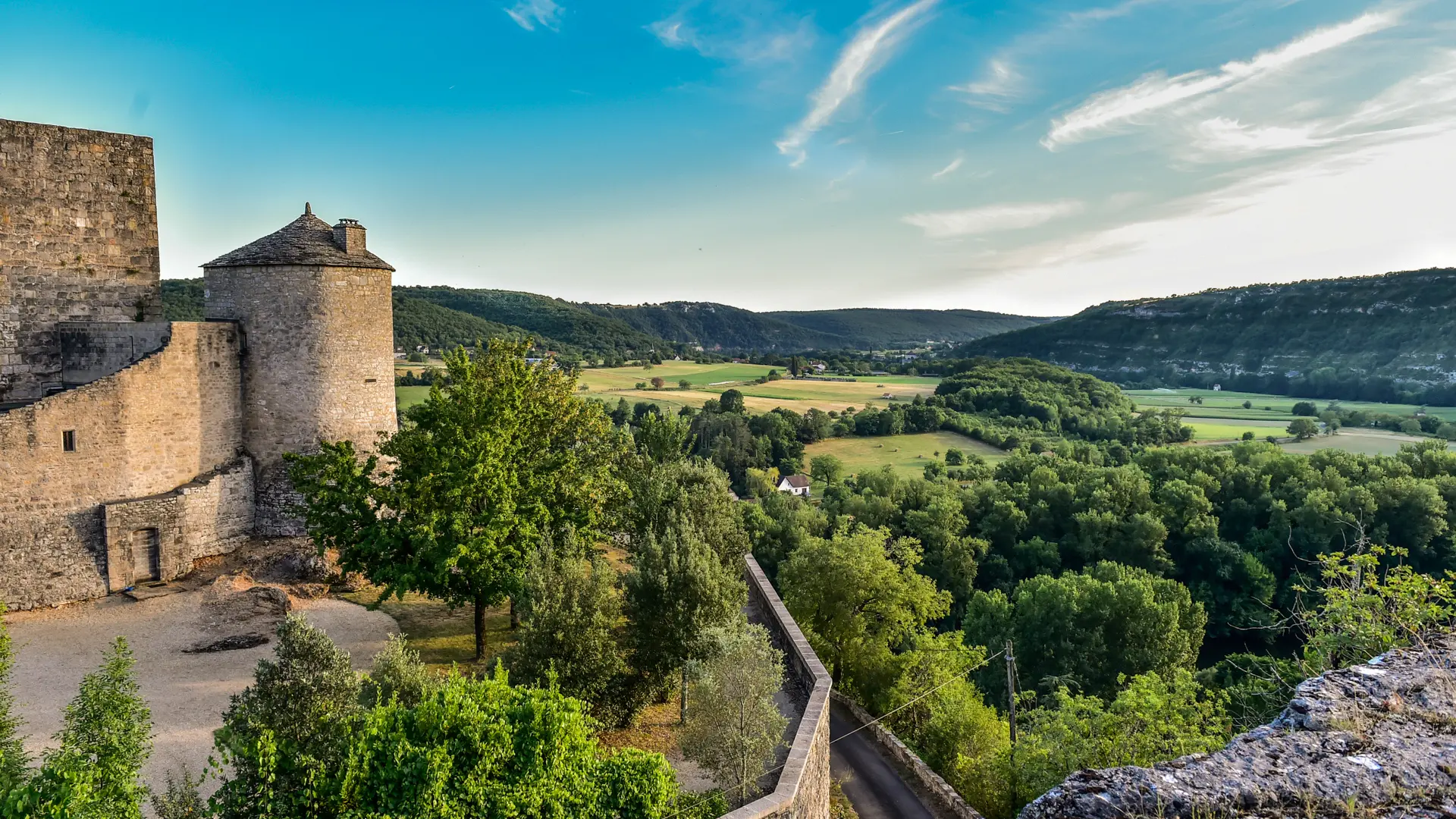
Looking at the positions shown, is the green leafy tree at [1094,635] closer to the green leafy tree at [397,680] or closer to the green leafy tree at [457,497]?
the green leafy tree at [457,497]

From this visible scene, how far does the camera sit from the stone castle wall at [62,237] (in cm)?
1889

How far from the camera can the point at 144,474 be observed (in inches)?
738

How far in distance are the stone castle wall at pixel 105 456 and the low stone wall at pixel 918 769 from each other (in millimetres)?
18120

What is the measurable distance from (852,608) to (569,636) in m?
13.6

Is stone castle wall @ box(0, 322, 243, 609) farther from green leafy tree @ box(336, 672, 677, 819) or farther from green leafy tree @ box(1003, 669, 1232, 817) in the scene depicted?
green leafy tree @ box(1003, 669, 1232, 817)

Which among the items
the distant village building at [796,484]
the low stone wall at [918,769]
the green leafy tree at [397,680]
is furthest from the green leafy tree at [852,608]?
the distant village building at [796,484]

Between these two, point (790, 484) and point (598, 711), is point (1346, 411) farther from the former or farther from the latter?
point (598, 711)

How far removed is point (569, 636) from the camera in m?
13.8

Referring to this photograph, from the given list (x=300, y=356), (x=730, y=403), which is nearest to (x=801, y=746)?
(x=300, y=356)

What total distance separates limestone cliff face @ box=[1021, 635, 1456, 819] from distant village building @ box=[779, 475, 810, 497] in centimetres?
5549

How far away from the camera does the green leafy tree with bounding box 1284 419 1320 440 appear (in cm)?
6600

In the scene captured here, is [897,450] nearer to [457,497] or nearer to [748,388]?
[748,388]

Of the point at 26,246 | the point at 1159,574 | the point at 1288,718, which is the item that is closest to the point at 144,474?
the point at 26,246

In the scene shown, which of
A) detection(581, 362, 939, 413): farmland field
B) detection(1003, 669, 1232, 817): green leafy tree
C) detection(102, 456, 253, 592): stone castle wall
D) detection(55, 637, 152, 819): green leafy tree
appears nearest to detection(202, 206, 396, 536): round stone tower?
detection(102, 456, 253, 592): stone castle wall
